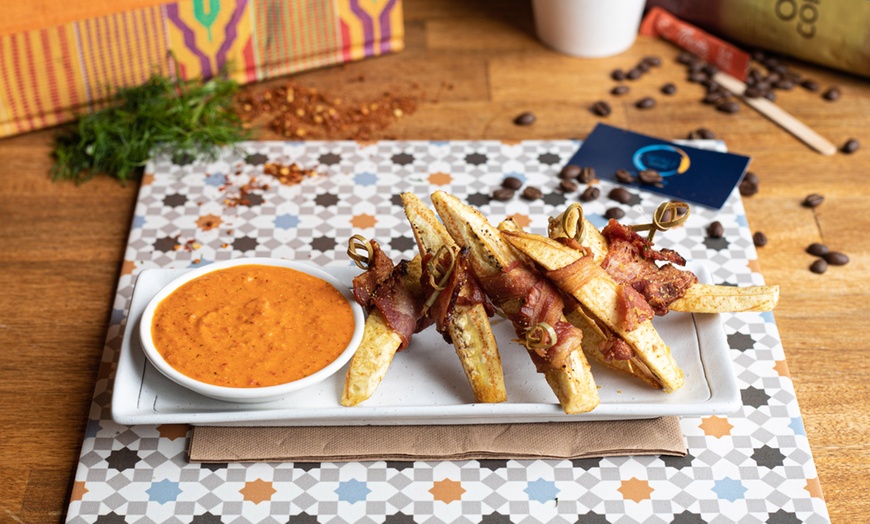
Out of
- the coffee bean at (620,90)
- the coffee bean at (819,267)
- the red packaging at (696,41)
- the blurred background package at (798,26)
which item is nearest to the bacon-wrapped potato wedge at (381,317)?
the coffee bean at (819,267)

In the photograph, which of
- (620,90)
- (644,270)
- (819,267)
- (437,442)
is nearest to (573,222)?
(644,270)

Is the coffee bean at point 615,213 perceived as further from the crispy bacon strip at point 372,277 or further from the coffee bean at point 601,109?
the crispy bacon strip at point 372,277

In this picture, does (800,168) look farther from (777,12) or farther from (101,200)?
(101,200)

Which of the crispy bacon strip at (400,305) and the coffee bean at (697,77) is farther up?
the crispy bacon strip at (400,305)

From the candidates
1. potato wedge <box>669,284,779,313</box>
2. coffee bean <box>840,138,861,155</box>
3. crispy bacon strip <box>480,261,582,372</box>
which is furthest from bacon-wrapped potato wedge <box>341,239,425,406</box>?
coffee bean <box>840,138,861,155</box>

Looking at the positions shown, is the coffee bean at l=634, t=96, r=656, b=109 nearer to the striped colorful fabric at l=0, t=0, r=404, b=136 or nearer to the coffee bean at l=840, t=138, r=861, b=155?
the coffee bean at l=840, t=138, r=861, b=155

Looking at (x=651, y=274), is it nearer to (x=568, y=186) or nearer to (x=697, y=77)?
(x=568, y=186)
